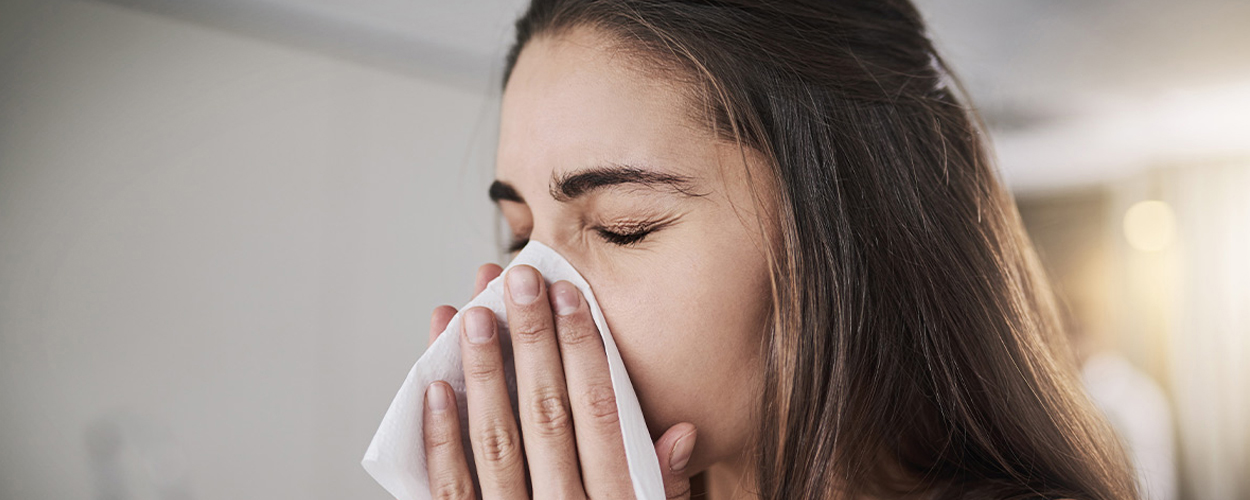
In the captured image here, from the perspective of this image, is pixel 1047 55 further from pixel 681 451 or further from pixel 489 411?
pixel 489 411

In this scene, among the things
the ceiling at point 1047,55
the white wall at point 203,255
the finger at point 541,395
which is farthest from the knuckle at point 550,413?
the ceiling at point 1047,55

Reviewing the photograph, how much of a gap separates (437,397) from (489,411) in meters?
0.06

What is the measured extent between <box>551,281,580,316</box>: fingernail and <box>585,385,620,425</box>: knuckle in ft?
0.28

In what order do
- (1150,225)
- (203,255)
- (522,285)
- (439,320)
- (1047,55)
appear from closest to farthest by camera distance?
(522,285) < (439,320) < (203,255) < (1047,55) < (1150,225)

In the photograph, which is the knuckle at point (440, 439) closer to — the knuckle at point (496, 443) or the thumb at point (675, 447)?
the knuckle at point (496, 443)

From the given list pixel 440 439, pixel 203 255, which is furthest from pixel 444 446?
pixel 203 255

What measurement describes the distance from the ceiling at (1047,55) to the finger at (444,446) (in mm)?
794

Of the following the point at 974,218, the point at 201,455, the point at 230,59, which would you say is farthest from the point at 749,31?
the point at 201,455

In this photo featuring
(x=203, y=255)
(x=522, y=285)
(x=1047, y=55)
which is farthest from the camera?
(x=1047, y=55)

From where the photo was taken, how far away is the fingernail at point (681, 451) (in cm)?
77

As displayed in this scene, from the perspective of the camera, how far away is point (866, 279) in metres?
0.81

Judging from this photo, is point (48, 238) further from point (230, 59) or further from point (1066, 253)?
point (1066, 253)

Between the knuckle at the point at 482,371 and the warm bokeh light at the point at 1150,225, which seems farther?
the warm bokeh light at the point at 1150,225

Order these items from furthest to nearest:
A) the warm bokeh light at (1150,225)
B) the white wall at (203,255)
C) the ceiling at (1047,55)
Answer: the warm bokeh light at (1150,225) → the ceiling at (1047,55) → the white wall at (203,255)
